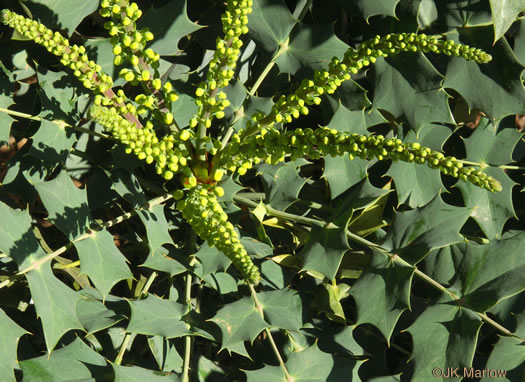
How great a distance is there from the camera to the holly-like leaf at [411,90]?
5.52 feet

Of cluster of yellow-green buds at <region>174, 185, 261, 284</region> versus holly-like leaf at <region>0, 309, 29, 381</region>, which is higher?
cluster of yellow-green buds at <region>174, 185, 261, 284</region>

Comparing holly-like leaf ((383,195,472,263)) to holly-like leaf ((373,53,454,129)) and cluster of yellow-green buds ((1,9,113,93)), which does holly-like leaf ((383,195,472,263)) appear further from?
cluster of yellow-green buds ((1,9,113,93))

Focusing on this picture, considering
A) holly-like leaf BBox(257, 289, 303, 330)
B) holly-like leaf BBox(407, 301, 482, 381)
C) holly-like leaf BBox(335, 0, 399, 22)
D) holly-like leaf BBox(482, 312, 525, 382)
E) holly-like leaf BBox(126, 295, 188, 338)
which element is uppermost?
holly-like leaf BBox(335, 0, 399, 22)

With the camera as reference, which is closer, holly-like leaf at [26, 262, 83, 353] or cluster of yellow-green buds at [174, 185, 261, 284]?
cluster of yellow-green buds at [174, 185, 261, 284]

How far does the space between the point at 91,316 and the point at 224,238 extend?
2.07 feet

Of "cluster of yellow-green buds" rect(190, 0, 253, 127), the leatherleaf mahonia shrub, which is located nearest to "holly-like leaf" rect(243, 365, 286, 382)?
the leatherleaf mahonia shrub

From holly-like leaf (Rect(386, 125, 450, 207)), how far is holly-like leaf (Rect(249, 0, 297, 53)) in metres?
0.49

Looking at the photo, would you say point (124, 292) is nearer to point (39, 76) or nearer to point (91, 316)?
point (91, 316)

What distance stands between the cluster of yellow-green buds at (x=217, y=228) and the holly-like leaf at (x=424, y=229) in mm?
528

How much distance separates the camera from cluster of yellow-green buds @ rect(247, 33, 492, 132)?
1087 mm

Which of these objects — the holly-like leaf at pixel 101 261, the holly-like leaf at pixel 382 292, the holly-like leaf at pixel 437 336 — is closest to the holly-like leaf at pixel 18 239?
the holly-like leaf at pixel 101 261

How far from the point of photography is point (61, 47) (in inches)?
45.7

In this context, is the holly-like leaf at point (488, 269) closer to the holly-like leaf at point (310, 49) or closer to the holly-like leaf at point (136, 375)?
the holly-like leaf at point (310, 49)

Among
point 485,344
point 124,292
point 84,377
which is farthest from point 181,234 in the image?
point 485,344
